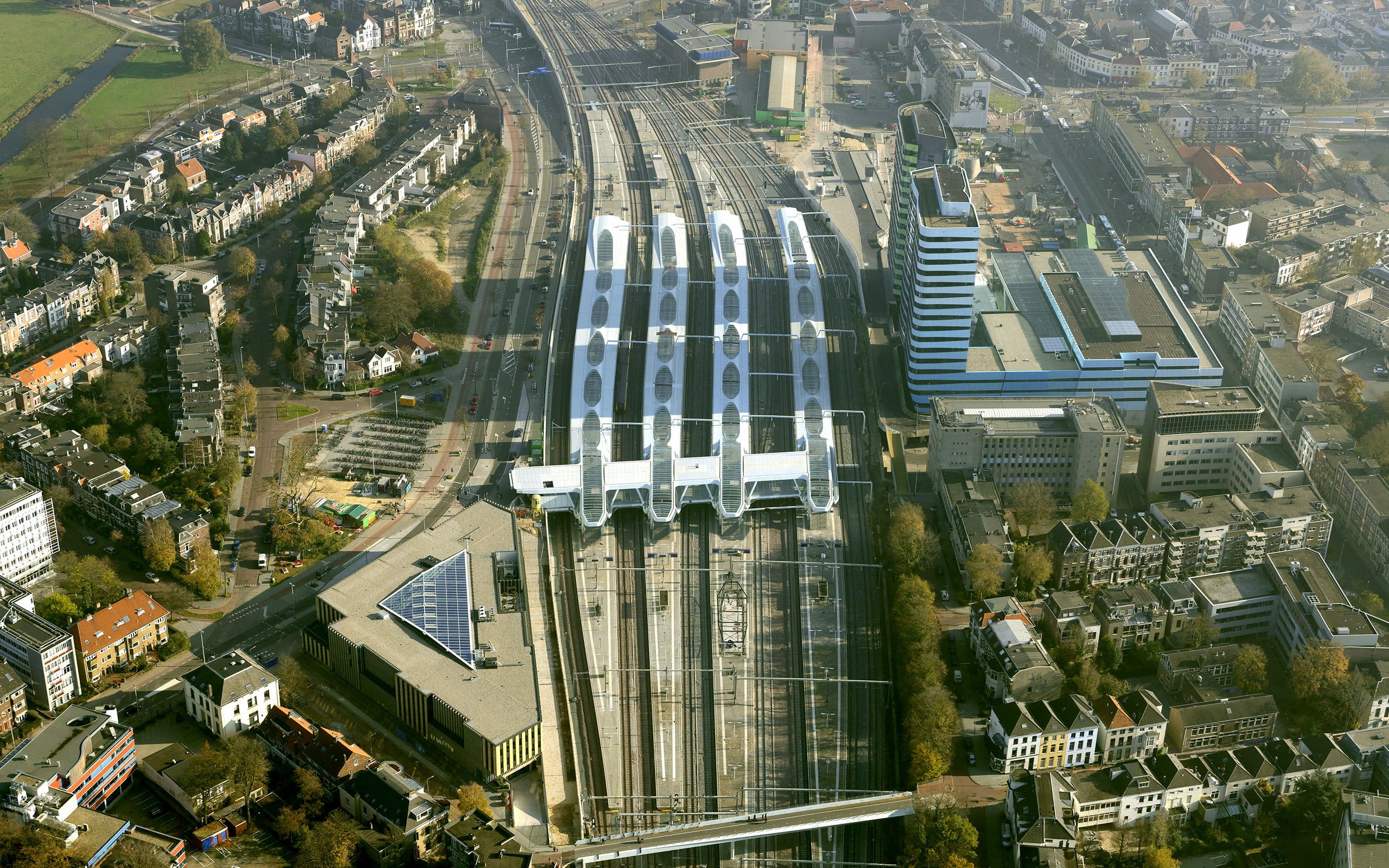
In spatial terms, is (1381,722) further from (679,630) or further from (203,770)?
(203,770)

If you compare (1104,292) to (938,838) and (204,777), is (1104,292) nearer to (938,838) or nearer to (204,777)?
(938,838)

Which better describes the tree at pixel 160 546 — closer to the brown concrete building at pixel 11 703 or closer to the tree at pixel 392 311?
the brown concrete building at pixel 11 703

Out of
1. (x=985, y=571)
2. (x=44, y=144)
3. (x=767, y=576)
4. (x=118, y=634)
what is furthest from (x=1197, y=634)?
(x=44, y=144)

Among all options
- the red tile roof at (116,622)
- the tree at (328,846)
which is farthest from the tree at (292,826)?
the red tile roof at (116,622)

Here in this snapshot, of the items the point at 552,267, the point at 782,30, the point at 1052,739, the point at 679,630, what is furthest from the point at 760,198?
the point at 1052,739

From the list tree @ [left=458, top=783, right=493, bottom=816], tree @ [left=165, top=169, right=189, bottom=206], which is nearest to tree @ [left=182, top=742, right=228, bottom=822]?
tree @ [left=458, top=783, right=493, bottom=816]
